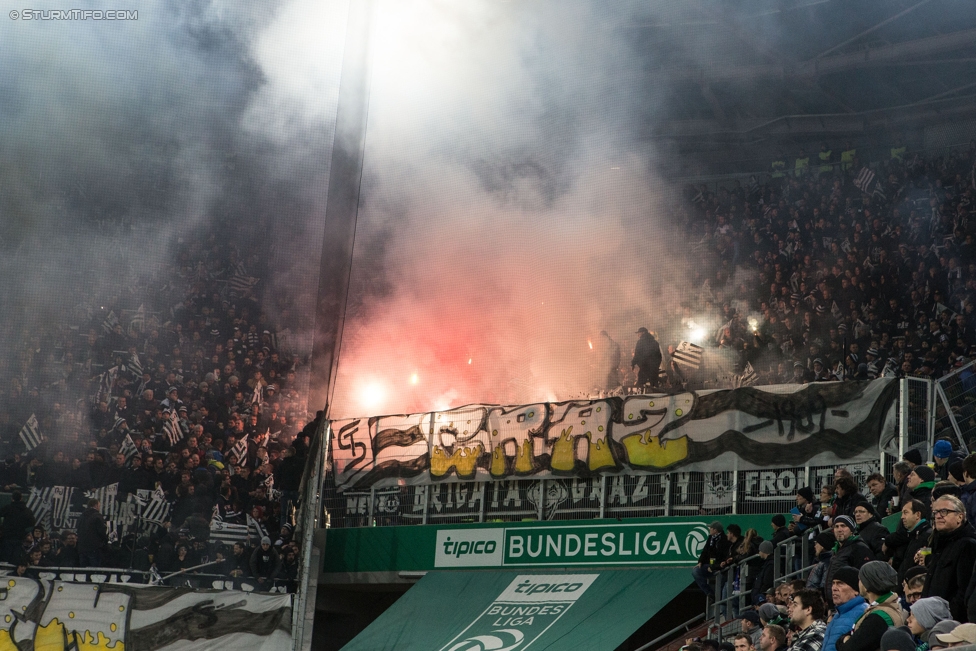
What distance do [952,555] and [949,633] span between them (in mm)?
965

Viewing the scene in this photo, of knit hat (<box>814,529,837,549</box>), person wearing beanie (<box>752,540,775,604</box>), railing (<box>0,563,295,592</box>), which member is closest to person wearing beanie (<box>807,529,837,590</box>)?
knit hat (<box>814,529,837,549</box>)

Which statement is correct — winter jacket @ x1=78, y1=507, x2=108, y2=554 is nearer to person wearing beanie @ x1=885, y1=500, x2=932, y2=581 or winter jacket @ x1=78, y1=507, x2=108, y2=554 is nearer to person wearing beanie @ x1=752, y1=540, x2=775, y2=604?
person wearing beanie @ x1=752, y1=540, x2=775, y2=604

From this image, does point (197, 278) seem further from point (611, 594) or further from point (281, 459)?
point (611, 594)

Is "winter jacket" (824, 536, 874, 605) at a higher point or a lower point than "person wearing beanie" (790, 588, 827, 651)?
higher

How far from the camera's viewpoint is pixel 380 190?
64.7ft

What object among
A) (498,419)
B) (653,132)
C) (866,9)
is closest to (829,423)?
(498,419)

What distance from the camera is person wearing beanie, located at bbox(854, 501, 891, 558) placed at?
23.2 ft

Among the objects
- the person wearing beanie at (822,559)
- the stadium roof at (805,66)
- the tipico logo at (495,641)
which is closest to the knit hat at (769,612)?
the person wearing beanie at (822,559)

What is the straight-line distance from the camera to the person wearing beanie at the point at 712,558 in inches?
400

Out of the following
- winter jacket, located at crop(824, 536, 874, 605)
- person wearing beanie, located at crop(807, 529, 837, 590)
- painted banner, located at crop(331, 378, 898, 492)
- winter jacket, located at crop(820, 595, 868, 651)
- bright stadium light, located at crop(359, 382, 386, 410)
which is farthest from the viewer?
bright stadium light, located at crop(359, 382, 386, 410)

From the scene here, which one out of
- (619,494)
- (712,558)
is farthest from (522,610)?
(712,558)

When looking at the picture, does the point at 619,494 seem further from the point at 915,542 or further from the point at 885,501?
the point at 915,542

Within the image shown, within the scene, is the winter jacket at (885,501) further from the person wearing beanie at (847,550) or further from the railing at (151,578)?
the railing at (151,578)

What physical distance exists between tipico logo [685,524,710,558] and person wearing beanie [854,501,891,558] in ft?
14.7
